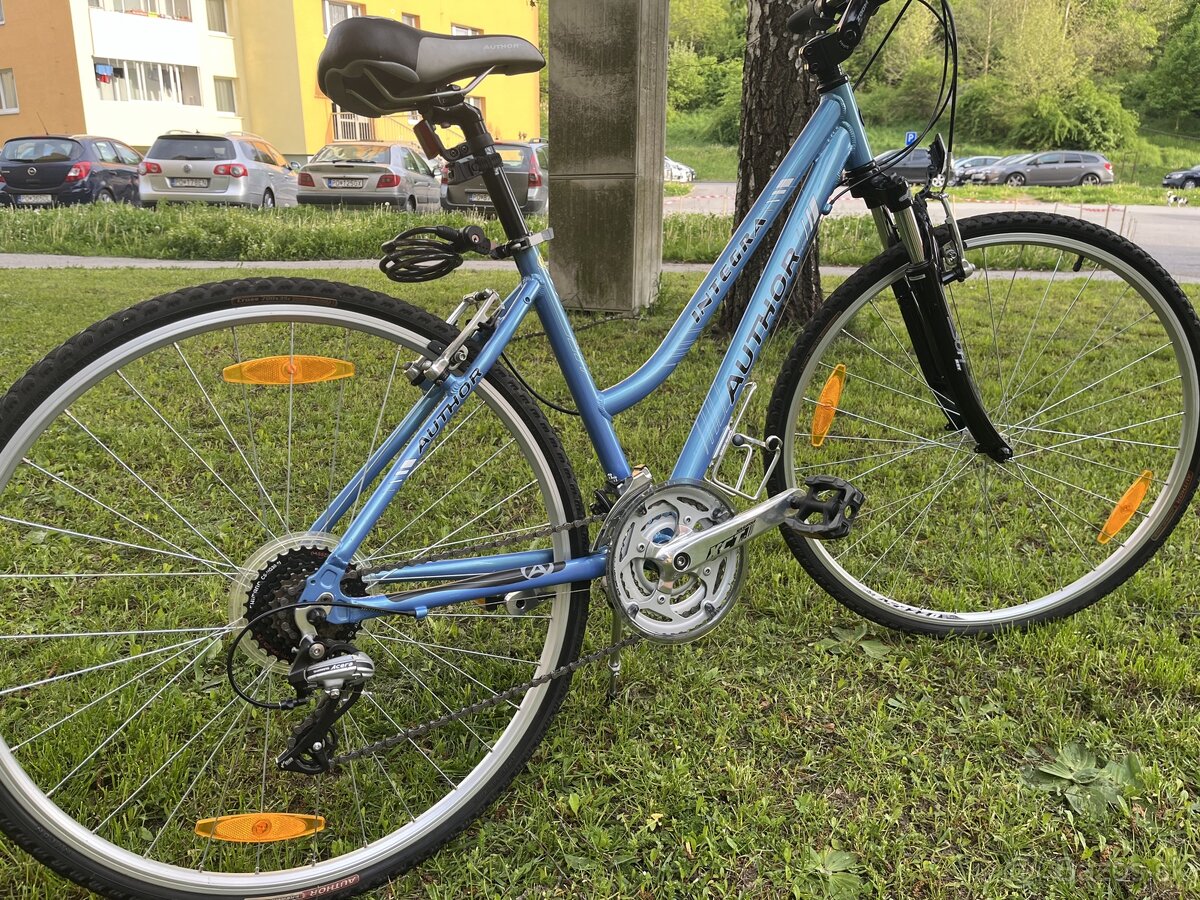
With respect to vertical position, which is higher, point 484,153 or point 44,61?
point 44,61

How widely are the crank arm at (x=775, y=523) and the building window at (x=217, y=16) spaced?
34613 mm

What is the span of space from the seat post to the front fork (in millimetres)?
973

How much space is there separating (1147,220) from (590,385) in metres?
19.0

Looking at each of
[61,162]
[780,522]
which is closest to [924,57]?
[61,162]

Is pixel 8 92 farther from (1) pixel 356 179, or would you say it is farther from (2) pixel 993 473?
(2) pixel 993 473

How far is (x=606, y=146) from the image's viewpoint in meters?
5.73

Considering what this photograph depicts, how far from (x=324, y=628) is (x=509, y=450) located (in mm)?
1795

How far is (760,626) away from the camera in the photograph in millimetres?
2402

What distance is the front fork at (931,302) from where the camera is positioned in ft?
6.88

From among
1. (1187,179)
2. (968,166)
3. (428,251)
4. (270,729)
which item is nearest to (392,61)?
(428,251)

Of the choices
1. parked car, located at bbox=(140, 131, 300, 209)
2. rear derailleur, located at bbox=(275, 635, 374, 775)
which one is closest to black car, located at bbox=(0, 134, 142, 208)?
parked car, located at bbox=(140, 131, 300, 209)

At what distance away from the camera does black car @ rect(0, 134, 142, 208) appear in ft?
45.5

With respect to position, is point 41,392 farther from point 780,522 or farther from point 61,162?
point 61,162

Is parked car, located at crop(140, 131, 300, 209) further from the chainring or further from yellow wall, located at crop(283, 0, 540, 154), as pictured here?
the chainring
